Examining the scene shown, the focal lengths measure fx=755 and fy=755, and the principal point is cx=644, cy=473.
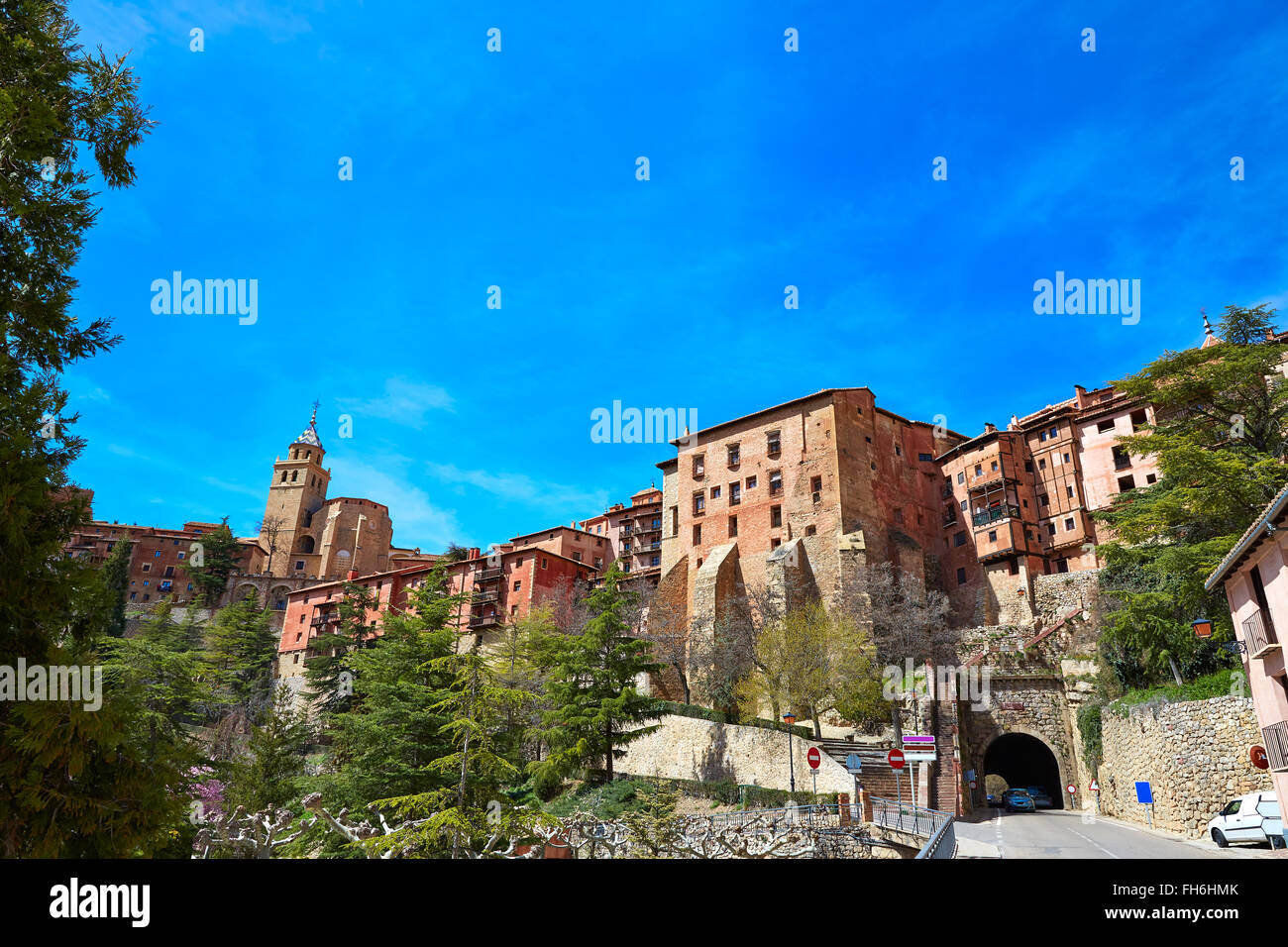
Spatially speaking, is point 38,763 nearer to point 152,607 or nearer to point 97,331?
point 97,331

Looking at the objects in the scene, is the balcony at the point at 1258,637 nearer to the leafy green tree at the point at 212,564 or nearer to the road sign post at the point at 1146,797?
the road sign post at the point at 1146,797

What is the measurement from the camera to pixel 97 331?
920 centimetres

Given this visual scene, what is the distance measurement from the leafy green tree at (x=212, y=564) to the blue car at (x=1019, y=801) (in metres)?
78.3

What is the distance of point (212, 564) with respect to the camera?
83.0m

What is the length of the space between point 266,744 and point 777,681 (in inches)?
884

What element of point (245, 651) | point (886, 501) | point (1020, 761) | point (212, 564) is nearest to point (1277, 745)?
point (1020, 761)

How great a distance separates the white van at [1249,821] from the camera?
1703 centimetres

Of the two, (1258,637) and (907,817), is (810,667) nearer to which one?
(907,817)

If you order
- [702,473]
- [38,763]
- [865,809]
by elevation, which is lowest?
[865,809]

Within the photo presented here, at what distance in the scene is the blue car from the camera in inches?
1314
